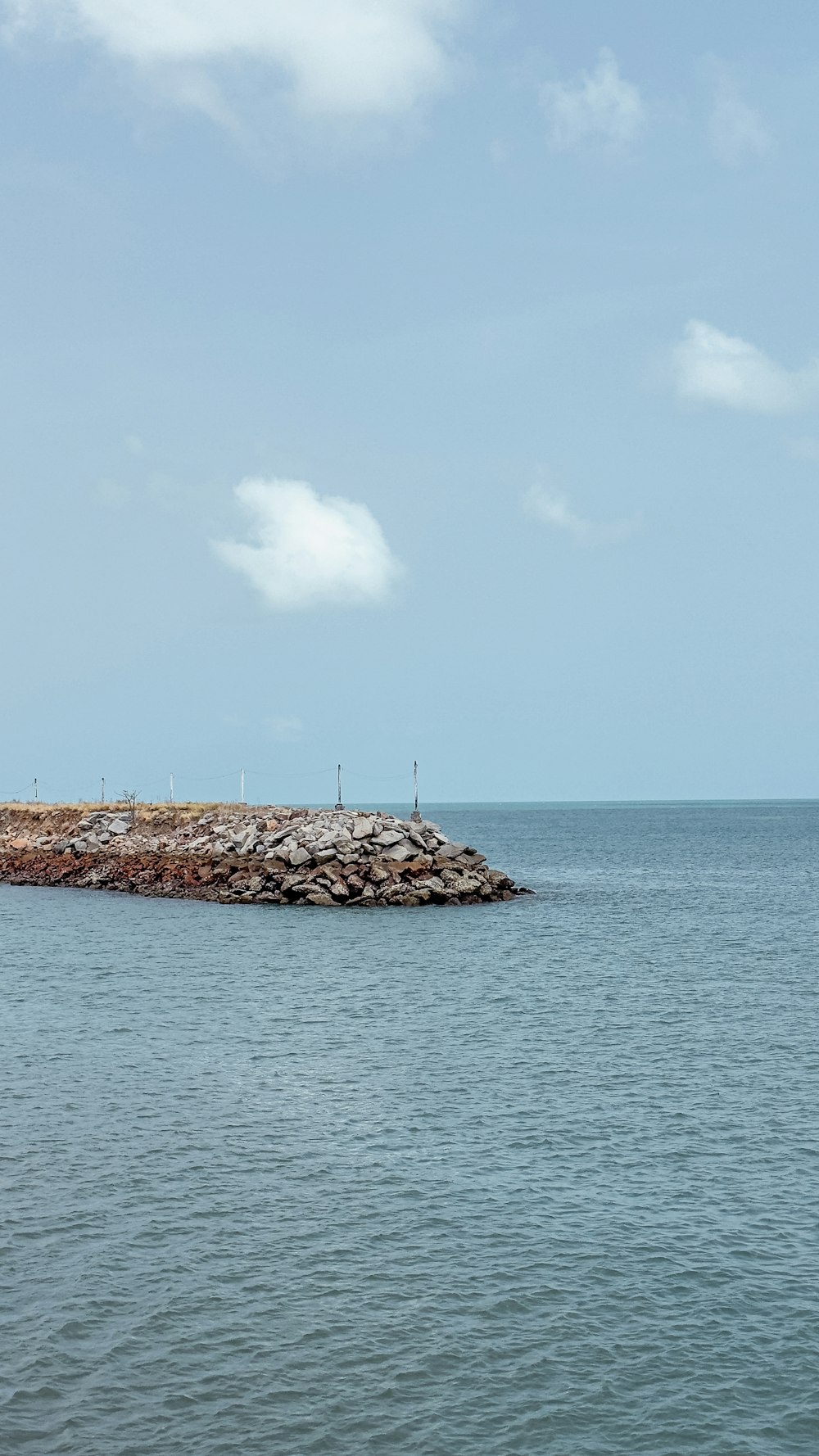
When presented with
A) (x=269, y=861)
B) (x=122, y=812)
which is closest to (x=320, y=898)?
(x=269, y=861)

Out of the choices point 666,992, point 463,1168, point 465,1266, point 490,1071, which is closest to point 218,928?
point 666,992

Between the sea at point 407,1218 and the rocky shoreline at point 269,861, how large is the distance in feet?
81.3

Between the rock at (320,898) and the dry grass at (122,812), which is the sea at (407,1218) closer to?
the rock at (320,898)

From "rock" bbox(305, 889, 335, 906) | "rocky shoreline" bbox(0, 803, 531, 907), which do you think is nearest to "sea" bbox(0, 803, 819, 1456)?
"rock" bbox(305, 889, 335, 906)

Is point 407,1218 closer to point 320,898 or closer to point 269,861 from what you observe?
point 320,898

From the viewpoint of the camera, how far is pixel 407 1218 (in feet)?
59.8

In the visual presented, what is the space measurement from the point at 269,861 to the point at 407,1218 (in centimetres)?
5176

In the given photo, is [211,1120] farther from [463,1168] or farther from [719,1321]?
[719,1321]

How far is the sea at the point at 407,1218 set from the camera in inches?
500

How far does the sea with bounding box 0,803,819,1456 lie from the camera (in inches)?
500

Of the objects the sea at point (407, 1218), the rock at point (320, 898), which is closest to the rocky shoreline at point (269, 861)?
the rock at point (320, 898)

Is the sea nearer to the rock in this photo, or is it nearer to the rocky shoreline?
the rock

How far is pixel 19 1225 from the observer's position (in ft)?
58.1

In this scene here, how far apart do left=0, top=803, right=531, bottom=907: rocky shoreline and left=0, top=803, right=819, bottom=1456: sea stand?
24.8m
